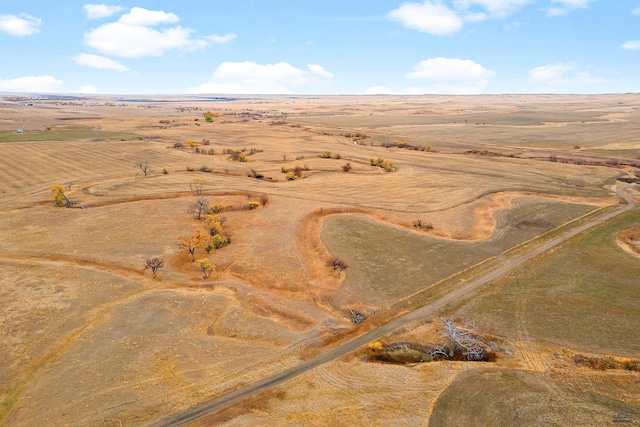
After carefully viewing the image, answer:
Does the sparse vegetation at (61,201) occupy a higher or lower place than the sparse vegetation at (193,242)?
higher

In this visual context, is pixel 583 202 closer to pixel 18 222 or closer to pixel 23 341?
pixel 23 341

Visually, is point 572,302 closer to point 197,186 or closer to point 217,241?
point 217,241

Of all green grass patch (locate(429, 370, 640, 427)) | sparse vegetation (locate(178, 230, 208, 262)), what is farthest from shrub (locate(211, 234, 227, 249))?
green grass patch (locate(429, 370, 640, 427))

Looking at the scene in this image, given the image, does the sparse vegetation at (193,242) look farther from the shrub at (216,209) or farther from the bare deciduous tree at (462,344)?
the bare deciduous tree at (462,344)

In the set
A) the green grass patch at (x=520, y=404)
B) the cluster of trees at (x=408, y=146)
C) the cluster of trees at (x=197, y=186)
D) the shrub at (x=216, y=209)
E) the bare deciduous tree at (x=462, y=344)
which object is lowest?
the green grass patch at (x=520, y=404)

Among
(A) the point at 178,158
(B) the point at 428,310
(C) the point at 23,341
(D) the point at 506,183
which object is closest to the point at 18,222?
(C) the point at 23,341

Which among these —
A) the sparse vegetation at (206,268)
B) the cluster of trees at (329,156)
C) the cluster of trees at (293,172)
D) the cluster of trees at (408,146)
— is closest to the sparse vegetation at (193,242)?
the sparse vegetation at (206,268)
